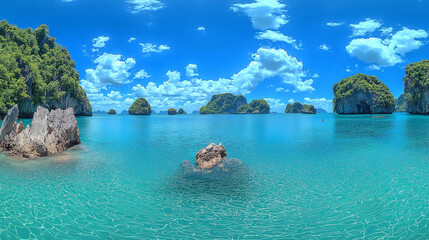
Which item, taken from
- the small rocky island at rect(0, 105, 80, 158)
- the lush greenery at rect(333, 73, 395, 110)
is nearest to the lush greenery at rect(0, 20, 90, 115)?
the small rocky island at rect(0, 105, 80, 158)

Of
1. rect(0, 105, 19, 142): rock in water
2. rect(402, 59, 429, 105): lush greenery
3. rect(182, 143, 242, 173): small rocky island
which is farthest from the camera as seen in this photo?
rect(402, 59, 429, 105): lush greenery

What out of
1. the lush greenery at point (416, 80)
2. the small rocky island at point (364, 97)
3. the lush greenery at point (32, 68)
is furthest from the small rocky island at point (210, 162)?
the small rocky island at point (364, 97)

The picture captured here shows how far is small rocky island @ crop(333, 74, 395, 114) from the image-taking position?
121 meters

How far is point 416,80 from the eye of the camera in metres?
90.4

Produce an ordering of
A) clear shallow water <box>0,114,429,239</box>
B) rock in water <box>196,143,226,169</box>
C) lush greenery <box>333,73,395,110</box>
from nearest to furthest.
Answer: clear shallow water <box>0,114,429,239</box>, rock in water <box>196,143,226,169</box>, lush greenery <box>333,73,395,110</box>

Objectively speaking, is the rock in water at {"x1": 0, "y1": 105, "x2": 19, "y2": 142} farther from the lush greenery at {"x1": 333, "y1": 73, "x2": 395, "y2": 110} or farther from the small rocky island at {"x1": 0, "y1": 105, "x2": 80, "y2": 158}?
the lush greenery at {"x1": 333, "y1": 73, "x2": 395, "y2": 110}

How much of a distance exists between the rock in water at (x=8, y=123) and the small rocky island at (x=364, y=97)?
5449 inches

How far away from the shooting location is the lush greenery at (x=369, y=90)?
12044 centimetres

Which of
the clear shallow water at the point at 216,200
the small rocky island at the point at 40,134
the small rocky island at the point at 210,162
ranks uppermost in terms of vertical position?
the small rocky island at the point at 40,134

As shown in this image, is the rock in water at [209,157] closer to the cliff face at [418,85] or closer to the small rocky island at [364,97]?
the cliff face at [418,85]

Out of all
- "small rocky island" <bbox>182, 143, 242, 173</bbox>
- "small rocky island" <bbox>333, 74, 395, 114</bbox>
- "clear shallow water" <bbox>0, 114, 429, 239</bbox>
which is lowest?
"clear shallow water" <bbox>0, 114, 429, 239</bbox>

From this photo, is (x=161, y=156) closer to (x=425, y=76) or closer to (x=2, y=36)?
(x=2, y=36)

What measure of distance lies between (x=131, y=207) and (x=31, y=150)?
14436mm

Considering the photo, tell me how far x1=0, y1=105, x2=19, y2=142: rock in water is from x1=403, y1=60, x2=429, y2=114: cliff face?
118 metres
